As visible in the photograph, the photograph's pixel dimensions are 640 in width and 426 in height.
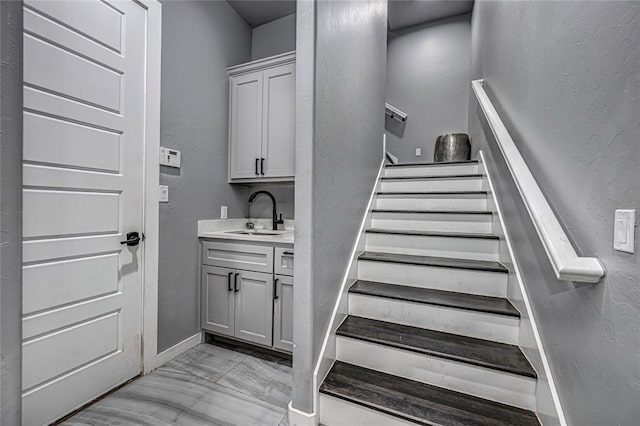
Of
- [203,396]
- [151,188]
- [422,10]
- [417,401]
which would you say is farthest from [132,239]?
[422,10]

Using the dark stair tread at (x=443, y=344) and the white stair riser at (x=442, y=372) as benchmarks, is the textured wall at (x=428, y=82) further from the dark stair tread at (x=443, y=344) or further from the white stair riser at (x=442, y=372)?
the white stair riser at (x=442, y=372)

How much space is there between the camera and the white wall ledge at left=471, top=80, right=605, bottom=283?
30.0 inches

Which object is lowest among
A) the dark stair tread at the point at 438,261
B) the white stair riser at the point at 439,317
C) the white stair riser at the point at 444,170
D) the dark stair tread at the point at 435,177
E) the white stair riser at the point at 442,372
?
the white stair riser at the point at 442,372

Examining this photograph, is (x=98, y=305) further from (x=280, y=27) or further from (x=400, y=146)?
(x=400, y=146)

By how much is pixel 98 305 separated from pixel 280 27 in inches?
113

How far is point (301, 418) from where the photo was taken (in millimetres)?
1276

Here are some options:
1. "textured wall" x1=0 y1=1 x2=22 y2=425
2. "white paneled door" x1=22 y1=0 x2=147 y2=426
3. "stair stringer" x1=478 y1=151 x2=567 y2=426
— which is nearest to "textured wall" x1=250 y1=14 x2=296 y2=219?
"white paneled door" x1=22 y1=0 x2=147 y2=426

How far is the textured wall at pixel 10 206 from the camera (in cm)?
57

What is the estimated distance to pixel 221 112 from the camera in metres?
2.49

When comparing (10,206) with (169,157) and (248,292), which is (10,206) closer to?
(169,157)

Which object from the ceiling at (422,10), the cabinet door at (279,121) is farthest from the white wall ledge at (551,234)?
the ceiling at (422,10)

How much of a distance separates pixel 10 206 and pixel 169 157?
1.50 m

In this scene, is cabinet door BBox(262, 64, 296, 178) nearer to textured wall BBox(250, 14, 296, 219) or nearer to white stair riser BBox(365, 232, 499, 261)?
textured wall BBox(250, 14, 296, 219)

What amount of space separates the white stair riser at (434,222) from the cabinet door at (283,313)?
903mm
